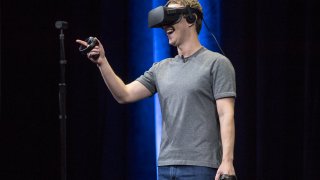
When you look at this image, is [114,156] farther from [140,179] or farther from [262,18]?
[262,18]

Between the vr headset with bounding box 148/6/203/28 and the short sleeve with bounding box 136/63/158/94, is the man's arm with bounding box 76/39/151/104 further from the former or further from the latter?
the vr headset with bounding box 148/6/203/28

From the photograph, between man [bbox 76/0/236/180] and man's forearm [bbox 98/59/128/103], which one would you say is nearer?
man [bbox 76/0/236/180]

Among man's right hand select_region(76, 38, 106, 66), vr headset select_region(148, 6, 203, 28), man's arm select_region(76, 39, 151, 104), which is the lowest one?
man's arm select_region(76, 39, 151, 104)

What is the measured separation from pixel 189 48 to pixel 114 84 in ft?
1.06

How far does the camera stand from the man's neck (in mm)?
2197

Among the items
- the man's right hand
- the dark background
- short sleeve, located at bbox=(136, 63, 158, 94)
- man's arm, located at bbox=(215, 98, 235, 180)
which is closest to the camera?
man's arm, located at bbox=(215, 98, 235, 180)

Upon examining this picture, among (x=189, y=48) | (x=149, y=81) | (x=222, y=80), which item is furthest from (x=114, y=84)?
(x=222, y=80)

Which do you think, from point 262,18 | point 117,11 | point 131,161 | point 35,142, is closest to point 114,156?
point 131,161

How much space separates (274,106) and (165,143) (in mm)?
795

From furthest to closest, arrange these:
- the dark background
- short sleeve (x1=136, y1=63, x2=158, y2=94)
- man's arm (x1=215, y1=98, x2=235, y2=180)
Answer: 1. the dark background
2. short sleeve (x1=136, y1=63, x2=158, y2=94)
3. man's arm (x1=215, y1=98, x2=235, y2=180)

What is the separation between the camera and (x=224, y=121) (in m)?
2.06

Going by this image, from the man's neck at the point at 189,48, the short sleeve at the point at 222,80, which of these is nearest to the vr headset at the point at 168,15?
the man's neck at the point at 189,48

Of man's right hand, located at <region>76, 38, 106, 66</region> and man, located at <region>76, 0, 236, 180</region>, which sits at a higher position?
man's right hand, located at <region>76, 38, 106, 66</region>

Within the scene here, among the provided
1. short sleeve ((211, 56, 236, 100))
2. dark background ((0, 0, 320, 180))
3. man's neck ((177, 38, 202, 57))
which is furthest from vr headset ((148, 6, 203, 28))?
dark background ((0, 0, 320, 180))
